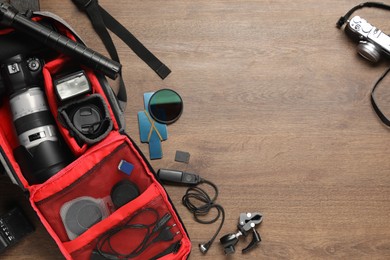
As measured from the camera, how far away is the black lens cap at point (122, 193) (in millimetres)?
1027

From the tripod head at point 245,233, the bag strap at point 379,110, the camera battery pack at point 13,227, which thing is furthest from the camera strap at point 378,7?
the camera battery pack at point 13,227

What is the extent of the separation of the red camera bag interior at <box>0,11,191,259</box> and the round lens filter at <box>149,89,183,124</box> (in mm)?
141

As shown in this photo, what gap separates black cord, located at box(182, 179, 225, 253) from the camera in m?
1.15

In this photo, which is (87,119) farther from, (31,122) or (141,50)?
(141,50)

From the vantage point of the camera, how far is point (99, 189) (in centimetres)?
103

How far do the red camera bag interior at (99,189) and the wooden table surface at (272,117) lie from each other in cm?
13

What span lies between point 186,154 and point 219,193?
0.14 m

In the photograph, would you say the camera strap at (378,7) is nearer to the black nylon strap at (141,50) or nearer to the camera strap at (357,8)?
the camera strap at (357,8)

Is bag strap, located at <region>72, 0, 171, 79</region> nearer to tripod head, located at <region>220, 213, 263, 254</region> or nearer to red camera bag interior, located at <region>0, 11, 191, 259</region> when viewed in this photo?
red camera bag interior, located at <region>0, 11, 191, 259</region>

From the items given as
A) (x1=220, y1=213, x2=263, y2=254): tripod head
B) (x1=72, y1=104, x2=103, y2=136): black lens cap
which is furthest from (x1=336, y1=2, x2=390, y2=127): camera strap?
(x1=72, y1=104, x2=103, y2=136): black lens cap

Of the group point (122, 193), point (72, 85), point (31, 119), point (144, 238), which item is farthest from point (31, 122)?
point (144, 238)

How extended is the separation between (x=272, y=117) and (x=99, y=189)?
20.5 inches

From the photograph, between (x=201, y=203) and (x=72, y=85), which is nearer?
(x=72, y=85)

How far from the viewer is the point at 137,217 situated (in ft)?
3.37
